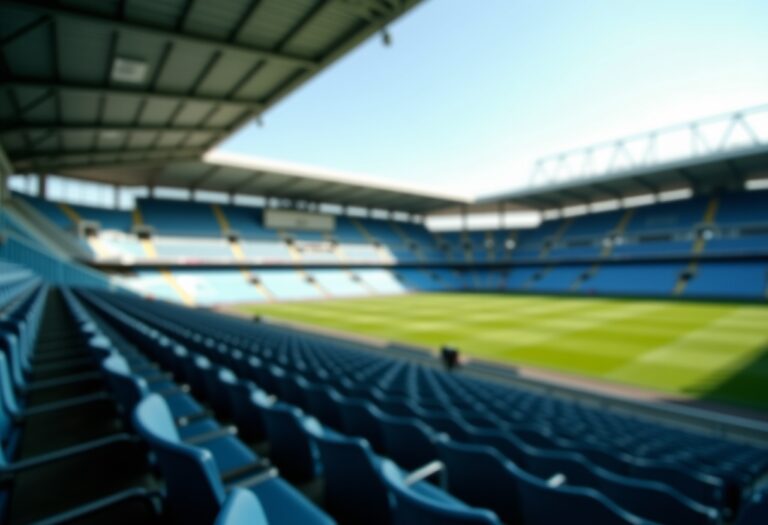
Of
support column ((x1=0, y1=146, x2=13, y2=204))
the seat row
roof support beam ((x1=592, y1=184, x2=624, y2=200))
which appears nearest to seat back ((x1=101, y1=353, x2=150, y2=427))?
the seat row

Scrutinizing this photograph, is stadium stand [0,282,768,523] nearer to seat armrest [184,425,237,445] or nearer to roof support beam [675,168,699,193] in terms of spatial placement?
seat armrest [184,425,237,445]

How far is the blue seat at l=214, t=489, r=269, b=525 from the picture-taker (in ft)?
2.50

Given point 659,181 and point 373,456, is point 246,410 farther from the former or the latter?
point 659,181

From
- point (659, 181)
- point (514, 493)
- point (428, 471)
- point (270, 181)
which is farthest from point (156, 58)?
point (659, 181)

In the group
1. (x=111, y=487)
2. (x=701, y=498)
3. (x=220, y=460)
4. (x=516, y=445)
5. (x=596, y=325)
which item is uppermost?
(x=111, y=487)

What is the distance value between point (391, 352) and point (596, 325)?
1301 centimetres

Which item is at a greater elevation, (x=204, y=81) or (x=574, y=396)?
(x=204, y=81)

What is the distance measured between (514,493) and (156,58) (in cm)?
1352

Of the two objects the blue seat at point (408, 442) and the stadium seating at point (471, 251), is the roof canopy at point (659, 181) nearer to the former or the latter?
the stadium seating at point (471, 251)

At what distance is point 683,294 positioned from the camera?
31.8 meters

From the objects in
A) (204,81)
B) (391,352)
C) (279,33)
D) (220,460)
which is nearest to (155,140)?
(204,81)

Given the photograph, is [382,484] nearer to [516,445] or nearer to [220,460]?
[220,460]

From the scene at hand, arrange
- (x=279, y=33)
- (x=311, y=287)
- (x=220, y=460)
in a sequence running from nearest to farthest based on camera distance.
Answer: (x=220, y=460) → (x=279, y=33) → (x=311, y=287)

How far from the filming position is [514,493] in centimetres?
226
